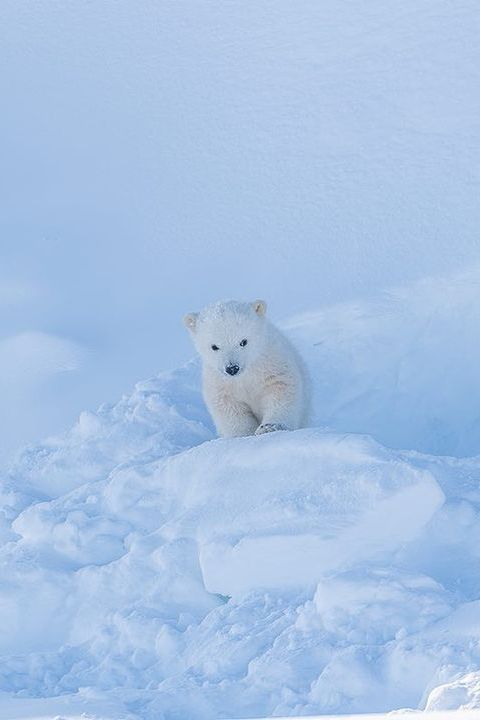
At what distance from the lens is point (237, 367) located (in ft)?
16.3

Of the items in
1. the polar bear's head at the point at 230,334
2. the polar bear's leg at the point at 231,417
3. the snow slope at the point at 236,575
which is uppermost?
the polar bear's head at the point at 230,334

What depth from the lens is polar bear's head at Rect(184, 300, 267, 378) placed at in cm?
509

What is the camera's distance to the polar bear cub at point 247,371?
5121mm

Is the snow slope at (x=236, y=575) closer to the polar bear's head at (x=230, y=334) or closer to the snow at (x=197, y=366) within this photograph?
the snow at (x=197, y=366)

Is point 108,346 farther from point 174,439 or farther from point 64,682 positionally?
point 64,682

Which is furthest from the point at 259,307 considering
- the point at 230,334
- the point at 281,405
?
the point at 281,405

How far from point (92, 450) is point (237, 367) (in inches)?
40.7

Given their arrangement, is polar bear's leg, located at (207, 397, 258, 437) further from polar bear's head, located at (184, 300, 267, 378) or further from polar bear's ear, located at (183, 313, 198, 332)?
polar bear's ear, located at (183, 313, 198, 332)

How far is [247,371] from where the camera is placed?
211 inches

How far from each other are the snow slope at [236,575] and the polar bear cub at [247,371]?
0.35 metres

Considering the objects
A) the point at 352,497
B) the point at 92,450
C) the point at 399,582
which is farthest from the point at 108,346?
the point at 399,582

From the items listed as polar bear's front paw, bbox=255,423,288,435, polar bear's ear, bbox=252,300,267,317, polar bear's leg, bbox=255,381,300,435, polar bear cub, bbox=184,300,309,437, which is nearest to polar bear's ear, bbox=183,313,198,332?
polar bear cub, bbox=184,300,309,437

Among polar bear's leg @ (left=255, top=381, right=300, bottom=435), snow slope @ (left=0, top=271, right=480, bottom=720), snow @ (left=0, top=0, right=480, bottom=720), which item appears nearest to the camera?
snow slope @ (left=0, top=271, right=480, bottom=720)

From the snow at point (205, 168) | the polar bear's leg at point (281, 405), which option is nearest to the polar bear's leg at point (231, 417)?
the polar bear's leg at point (281, 405)
